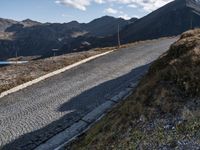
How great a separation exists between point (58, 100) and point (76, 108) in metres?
2.14

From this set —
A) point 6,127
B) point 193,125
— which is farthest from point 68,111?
point 193,125

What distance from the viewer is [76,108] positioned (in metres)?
16.2

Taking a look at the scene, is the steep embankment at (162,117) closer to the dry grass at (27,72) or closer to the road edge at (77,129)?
the road edge at (77,129)

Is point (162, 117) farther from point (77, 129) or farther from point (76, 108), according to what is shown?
point (76, 108)

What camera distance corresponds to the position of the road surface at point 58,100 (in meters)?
13.7

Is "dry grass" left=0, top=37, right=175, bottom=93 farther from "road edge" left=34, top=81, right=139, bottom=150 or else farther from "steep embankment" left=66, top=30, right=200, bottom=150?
"steep embankment" left=66, top=30, right=200, bottom=150

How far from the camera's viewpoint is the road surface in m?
13.7

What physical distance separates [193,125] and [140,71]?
1408cm

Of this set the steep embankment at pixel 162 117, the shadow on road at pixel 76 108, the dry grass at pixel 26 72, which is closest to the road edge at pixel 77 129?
the shadow on road at pixel 76 108

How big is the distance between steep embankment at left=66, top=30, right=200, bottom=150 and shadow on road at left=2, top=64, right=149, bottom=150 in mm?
1971

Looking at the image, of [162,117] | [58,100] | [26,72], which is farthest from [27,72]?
[162,117]

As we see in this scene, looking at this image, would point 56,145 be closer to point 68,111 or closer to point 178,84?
→ point 68,111

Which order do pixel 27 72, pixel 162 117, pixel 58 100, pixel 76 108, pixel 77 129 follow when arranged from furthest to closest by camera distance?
pixel 27 72 < pixel 58 100 < pixel 76 108 < pixel 77 129 < pixel 162 117

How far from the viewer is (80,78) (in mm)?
23125
